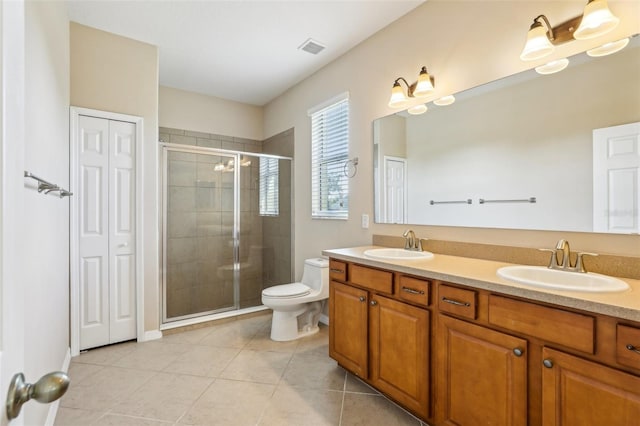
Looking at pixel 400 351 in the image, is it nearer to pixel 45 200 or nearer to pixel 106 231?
pixel 45 200

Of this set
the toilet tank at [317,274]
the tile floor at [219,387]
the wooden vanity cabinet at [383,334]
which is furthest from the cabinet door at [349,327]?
the toilet tank at [317,274]

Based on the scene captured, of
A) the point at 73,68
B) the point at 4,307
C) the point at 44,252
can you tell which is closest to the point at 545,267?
the point at 4,307

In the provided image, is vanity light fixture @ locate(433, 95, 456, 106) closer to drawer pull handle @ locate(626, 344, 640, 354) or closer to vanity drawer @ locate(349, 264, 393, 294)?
vanity drawer @ locate(349, 264, 393, 294)

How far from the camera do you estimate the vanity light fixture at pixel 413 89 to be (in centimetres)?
212

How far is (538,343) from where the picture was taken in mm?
1184

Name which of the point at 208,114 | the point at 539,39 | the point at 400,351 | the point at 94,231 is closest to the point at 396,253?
the point at 400,351

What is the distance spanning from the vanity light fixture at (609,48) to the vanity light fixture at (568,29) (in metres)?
0.06

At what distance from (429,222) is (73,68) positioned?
305cm

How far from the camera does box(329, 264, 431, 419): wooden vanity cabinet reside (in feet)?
5.28

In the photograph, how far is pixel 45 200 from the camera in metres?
1.60

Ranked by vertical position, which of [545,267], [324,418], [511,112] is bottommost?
[324,418]

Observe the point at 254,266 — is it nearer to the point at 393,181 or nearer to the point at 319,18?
the point at 393,181

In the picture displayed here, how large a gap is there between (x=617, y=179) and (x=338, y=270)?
155cm

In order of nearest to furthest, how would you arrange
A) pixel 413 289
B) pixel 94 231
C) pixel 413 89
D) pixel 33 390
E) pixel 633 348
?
pixel 33 390 → pixel 633 348 → pixel 413 289 → pixel 413 89 → pixel 94 231
